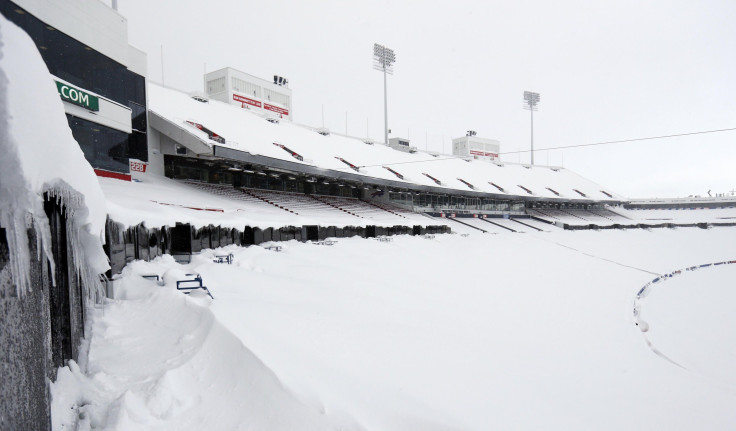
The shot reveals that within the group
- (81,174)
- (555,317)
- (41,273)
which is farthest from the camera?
(555,317)

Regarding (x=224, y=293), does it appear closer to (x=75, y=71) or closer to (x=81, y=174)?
(x=81, y=174)

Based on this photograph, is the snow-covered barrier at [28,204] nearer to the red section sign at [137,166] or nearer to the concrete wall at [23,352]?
the concrete wall at [23,352]

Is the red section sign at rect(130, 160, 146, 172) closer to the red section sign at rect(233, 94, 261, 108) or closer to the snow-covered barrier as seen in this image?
the snow-covered barrier

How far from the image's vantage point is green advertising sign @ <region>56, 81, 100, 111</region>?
37.2 ft

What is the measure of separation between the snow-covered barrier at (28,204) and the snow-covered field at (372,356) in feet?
2.62

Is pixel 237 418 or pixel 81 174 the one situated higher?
pixel 81 174

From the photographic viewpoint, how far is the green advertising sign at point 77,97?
1135cm

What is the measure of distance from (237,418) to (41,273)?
1778 millimetres

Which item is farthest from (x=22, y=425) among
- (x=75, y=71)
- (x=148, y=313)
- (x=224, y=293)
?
(x=75, y=71)

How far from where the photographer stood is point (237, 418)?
9.81ft

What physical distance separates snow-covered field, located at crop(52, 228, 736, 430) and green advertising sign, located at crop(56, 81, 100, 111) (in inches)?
310

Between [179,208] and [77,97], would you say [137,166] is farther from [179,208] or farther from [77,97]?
[179,208]

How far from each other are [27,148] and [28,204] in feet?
0.97

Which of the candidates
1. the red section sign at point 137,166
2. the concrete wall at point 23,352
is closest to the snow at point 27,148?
the concrete wall at point 23,352
